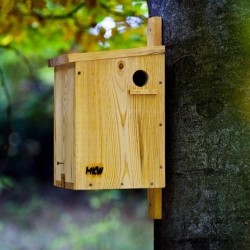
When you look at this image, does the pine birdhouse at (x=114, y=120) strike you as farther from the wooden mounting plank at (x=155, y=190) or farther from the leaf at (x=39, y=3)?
the leaf at (x=39, y=3)

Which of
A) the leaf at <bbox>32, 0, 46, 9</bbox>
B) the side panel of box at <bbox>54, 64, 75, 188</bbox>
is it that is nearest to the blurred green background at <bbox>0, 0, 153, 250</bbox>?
the leaf at <bbox>32, 0, 46, 9</bbox>

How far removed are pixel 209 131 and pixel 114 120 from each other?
376 millimetres

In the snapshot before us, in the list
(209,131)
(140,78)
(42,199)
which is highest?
(140,78)

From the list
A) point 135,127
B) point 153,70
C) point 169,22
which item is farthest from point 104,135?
point 169,22

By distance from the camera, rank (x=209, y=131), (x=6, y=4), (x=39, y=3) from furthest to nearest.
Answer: (x=39, y=3)
(x=6, y=4)
(x=209, y=131)

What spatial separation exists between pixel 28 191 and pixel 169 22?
1070 centimetres

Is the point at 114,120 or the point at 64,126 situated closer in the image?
the point at 114,120

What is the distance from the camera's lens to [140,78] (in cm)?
293

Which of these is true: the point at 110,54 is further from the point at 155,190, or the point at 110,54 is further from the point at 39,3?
the point at 39,3

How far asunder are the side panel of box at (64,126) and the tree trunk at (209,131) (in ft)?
1.24

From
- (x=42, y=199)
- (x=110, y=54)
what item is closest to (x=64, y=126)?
(x=110, y=54)

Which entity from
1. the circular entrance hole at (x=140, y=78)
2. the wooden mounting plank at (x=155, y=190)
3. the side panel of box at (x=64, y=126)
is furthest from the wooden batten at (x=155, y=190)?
the side panel of box at (x=64, y=126)

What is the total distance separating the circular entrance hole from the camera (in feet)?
9.49

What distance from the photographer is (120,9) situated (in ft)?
17.3
